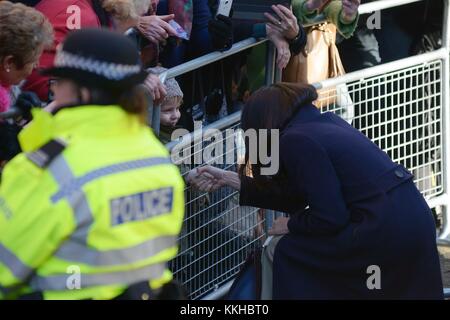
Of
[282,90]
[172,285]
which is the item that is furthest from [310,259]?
[172,285]

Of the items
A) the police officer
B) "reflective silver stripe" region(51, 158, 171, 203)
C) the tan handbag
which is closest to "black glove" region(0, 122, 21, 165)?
the police officer

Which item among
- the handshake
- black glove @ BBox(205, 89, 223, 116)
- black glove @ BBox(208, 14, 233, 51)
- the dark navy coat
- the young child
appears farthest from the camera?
black glove @ BBox(205, 89, 223, 116)

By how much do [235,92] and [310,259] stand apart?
5.08 ft

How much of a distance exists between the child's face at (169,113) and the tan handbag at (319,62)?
1126 mm

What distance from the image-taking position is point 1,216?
3412 millimetres

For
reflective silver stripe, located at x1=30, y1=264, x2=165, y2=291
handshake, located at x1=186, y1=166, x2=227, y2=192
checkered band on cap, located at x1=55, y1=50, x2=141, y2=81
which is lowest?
handshake, located at x1=186, y1=166, x2=227, y2=192

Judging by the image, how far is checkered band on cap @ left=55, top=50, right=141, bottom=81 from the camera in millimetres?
3486

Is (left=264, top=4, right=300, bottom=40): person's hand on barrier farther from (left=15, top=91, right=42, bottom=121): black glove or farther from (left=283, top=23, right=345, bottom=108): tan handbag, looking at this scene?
(left=15, top=91, right=42, bottom=121): black glove

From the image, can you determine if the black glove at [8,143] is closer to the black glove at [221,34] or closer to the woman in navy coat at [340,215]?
the woman in navy coat at [340,215]

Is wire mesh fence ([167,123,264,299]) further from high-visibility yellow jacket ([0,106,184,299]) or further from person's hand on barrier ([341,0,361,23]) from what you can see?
high-visibility yellow jacket ([0,106,184,299])

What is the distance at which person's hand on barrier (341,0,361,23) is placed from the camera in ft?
21.4

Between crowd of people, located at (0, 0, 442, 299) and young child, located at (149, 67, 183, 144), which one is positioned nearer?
crowd of people, located at (0, 0, 442, 299)

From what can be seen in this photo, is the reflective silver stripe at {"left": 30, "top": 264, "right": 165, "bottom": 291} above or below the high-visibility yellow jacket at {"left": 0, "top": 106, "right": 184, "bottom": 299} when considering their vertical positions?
below

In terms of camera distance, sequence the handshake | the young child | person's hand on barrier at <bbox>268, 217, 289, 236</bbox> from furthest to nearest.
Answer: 1. the young child
2. the handshake
3. person's hand on barrier at <bbox>268, 217, 289, 236</bbox>
